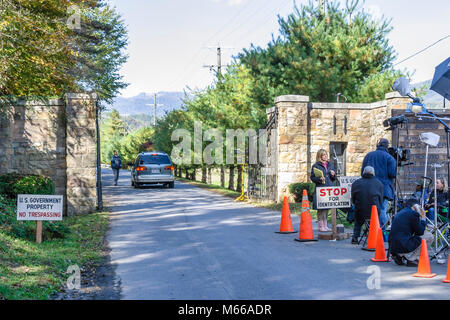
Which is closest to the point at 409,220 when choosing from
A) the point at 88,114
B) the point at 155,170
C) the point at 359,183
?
the point at 359,183

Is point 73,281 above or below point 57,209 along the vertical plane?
below

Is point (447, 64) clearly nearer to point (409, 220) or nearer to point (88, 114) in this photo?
point (409, 220)

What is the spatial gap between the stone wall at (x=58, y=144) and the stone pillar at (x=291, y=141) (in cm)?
618

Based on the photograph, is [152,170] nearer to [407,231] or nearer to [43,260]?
[43,260]

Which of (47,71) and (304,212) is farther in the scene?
(47,71)

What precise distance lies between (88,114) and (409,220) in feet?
33.4

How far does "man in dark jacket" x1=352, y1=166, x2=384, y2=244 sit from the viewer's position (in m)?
9.86

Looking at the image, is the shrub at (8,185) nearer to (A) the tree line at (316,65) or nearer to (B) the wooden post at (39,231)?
(B) the wooden post at (39,231)

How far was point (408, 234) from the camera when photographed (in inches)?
320

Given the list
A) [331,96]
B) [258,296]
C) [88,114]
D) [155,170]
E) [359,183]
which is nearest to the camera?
[258,296]

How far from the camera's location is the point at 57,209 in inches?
384

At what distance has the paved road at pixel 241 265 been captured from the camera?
6.58m

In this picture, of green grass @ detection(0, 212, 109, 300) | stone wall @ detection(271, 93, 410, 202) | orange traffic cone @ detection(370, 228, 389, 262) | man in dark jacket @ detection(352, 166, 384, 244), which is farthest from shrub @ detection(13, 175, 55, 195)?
orange traffic cone @ detection(370, 228, 389, 262)
